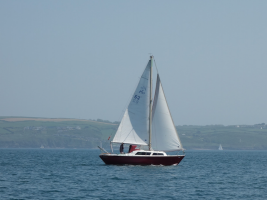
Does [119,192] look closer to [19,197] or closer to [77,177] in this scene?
[19,197]

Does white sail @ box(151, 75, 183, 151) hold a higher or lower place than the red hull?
higher

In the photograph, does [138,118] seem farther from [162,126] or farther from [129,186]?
[129,186]

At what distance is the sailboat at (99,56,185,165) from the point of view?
6525 cm

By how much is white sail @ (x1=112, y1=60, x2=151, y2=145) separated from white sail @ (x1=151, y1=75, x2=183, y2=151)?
1.32 meters

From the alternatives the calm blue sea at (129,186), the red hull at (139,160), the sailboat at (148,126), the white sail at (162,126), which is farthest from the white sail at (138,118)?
the calm blue sea at (129,186)

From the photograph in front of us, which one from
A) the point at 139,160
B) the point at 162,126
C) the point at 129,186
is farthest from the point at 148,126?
the point at 129,186

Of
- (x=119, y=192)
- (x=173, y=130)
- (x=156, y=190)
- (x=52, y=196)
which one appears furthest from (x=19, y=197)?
(x=173, y=130)

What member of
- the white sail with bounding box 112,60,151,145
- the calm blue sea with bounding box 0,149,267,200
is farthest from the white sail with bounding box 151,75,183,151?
the calm blue sea with bounding box 0,149,267,200

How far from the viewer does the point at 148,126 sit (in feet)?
215

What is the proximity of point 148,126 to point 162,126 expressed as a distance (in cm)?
201

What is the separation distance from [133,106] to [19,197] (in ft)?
102

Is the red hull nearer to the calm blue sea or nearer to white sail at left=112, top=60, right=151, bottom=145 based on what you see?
white sail at left=112, top=60, right=151, bottom=145

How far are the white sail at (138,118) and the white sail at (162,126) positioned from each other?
1321mm

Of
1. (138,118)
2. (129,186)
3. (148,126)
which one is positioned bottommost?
(129,186)
